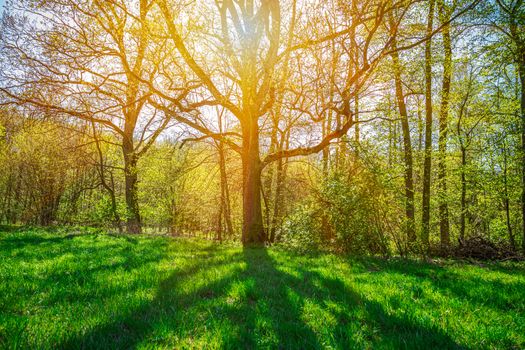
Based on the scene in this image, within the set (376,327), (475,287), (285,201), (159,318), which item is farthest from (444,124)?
(159,318)

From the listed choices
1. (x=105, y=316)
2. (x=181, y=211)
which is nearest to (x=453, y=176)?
(x=105, y=316)

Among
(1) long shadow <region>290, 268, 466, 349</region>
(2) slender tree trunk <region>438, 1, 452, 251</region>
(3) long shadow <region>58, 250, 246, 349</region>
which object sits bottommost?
(1) long shadow <region>290, 268, 466, 349</region>

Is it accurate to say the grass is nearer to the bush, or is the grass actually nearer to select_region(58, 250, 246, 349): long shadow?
select_region(58, 250, 246, 349): long shadow

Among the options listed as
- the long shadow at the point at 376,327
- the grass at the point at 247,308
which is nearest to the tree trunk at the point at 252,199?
the grass at the point at 247,308

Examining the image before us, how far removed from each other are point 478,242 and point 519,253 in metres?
1.22

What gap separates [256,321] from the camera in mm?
3111

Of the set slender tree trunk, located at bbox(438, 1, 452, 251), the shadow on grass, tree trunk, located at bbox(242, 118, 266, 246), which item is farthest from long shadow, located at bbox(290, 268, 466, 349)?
slender tree trunk, located at bbox(438, 1, 452, 251)

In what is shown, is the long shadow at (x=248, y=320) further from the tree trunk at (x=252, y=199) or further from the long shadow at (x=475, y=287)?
the tree trunk at (x=252, y=199)

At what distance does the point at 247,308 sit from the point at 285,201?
47.0 ft

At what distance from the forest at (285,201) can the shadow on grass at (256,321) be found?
0.08ft

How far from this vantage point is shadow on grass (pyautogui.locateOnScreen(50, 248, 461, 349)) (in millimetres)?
2652

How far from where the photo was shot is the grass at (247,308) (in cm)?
269

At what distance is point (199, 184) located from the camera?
17953 mm

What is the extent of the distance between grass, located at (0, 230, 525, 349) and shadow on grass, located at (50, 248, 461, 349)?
0.04 feet
